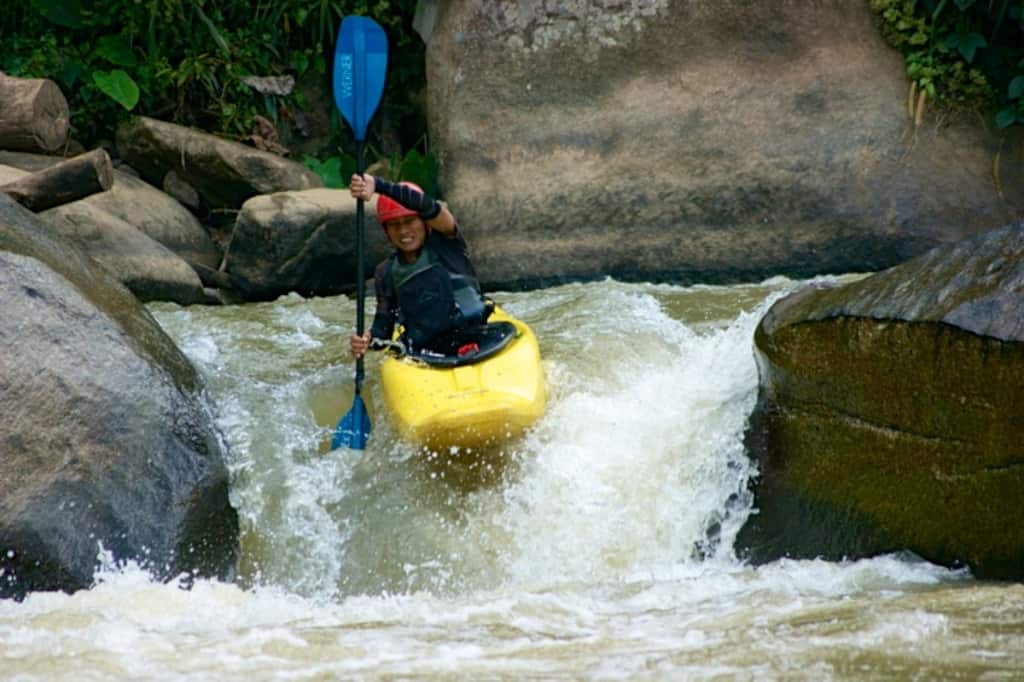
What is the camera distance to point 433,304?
4973mm

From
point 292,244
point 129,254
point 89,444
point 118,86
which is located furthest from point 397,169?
point 89,444

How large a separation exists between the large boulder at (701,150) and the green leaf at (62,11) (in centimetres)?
239

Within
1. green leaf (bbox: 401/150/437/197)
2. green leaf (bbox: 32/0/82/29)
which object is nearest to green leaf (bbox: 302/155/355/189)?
green leaf (bbox: 401/150/437/197)

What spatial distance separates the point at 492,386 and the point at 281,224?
275 cm

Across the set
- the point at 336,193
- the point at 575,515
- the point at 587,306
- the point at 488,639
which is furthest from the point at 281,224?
the point at 488,639

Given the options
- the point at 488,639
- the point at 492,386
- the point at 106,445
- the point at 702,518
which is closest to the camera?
the point at 488,639

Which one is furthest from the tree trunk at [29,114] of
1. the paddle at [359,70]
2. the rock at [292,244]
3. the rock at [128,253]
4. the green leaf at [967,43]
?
the green leaf at [967,43]

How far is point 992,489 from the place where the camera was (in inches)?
138

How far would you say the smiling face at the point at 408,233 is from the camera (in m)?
5.14

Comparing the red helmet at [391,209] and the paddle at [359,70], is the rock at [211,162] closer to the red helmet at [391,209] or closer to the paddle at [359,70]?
the paddle at [359,70]

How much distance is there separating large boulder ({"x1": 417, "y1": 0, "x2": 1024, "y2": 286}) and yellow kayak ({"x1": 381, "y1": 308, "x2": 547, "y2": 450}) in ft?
8.53

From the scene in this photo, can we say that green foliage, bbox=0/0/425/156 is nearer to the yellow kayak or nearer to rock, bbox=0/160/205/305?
rock, bbox=0/160/205/305

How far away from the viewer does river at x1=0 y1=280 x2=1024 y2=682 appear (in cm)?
295

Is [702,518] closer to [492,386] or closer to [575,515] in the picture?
[575,515]
